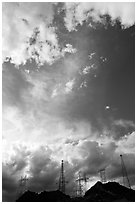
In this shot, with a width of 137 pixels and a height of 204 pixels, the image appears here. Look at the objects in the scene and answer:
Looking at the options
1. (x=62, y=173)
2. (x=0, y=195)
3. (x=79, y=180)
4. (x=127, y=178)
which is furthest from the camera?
(x=79, y=180)

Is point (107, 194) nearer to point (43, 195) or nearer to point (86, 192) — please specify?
point (86, 192)

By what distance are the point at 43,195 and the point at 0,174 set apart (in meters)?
104

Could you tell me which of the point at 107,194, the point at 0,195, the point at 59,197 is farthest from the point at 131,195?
the point at 0,195

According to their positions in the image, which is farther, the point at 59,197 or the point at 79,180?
the point at 59,197

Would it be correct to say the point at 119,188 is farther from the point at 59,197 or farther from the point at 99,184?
the point at 59,197

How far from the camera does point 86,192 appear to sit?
9362cm

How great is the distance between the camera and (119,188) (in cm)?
10062

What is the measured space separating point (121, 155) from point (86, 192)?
40.7 meters

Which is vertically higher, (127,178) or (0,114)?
(0,114)

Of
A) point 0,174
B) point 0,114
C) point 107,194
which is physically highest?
point 0,114

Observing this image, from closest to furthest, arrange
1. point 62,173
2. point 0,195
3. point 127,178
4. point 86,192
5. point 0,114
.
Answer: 1. point 0,195
2. point 0,114
3. point 62,173
4. point 127,178
5. point 86,192

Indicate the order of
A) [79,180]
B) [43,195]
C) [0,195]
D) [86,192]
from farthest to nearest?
[43,195] < [86,192] < [79,180] < [0,195]

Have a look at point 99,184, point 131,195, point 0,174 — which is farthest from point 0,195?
point 131,195

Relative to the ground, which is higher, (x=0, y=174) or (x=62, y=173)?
(x=0, y=174)
